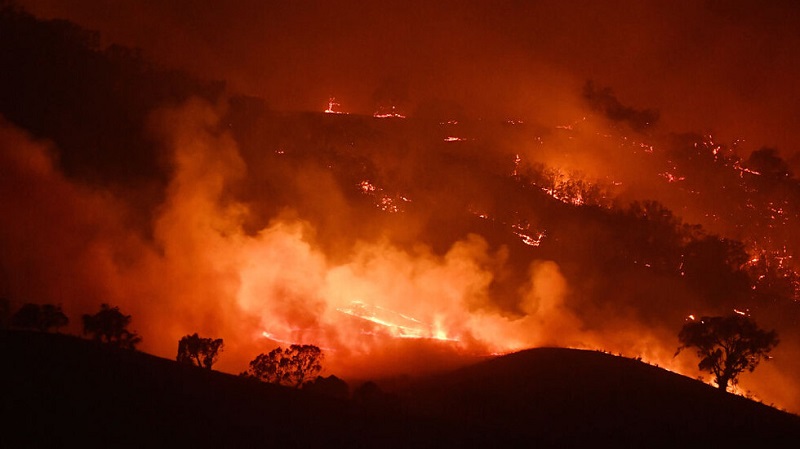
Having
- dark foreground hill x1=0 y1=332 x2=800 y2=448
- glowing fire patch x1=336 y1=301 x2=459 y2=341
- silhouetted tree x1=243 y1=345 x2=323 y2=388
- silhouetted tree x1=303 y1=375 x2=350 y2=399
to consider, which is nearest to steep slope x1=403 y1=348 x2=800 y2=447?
dark foreground hill x1=0 y1=332 x2=800 y2=448

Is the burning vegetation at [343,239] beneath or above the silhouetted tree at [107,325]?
above

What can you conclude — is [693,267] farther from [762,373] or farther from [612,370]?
Result: [612,370]

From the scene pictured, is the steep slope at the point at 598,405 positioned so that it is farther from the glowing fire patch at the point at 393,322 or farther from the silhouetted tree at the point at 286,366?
the glowing fire patch at the point at 393,322

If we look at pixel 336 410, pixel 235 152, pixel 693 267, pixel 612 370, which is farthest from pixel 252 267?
pixel 693 267

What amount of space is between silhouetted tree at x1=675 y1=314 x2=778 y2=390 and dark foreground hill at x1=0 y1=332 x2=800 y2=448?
23.2 feet

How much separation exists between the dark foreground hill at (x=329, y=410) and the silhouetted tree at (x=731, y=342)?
7.06 metres

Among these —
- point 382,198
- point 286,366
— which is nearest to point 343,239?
point 382,198

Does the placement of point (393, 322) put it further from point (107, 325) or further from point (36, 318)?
point (36, 318)

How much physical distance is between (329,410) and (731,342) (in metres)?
34.5

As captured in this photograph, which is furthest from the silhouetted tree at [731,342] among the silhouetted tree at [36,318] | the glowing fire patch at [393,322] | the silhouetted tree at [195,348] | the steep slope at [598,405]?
the silhouetted tree at [36,318]

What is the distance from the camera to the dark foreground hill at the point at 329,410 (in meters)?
21.7

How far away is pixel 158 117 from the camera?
279 feet

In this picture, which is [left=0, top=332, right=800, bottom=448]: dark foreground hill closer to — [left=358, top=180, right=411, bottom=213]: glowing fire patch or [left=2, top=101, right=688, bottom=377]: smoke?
[left=2, top=101, right=688, bottom=377]: smoke

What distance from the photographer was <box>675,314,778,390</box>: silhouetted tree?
156 ft
